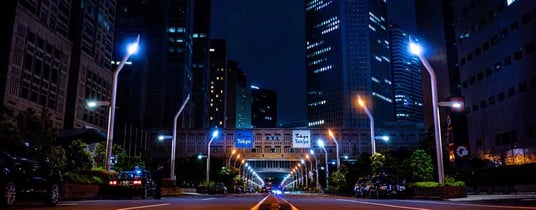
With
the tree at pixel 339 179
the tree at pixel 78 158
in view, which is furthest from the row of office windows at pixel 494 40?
the tree at pixel 78 158

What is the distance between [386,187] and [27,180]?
22.4 meters

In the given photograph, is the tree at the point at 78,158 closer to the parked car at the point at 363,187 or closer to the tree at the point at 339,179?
the parked car at the point at 363,187

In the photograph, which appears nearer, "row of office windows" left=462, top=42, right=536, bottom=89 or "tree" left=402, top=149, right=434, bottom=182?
"tree" left=402, top=149, right=434, bottom=182

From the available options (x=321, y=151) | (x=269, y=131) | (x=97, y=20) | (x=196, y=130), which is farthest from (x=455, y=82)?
(x=97, y=20)

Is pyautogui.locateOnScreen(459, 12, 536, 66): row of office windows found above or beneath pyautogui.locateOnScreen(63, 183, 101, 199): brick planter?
above

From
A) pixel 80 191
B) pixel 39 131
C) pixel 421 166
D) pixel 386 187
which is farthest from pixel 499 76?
pixel 80 191

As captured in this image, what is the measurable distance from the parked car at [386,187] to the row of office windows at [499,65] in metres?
47.0

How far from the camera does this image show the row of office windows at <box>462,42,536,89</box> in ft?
227

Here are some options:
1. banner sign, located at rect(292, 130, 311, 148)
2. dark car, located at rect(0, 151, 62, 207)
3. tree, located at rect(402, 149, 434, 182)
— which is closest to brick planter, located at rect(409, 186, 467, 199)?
tree, located at rect(402, 149, 434, 182)

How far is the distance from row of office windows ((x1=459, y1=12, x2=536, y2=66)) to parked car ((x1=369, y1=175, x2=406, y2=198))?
4777 cm

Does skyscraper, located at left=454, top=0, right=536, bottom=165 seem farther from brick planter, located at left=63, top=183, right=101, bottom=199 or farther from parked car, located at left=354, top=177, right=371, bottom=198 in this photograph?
brick planter, located at left=63, top=183, right=101, bottom=199

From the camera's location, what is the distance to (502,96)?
78438 millimetres

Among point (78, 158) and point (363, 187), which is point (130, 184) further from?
point (363, 187)

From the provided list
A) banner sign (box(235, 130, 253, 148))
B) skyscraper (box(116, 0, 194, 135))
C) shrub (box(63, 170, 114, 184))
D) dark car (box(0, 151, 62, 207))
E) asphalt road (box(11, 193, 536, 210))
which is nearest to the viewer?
dark car (box(0, 151, 62, 207))
